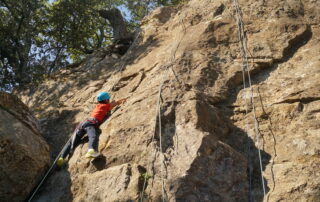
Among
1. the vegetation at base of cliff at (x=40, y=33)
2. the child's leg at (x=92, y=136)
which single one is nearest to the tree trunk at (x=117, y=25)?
the vegetation at base of cliff at (x=40, y=33)

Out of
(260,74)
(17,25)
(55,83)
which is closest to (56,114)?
(55,83)

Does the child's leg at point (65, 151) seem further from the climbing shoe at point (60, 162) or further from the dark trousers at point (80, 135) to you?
the climbing shoe at point (60, 162)

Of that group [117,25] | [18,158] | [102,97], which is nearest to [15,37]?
[117,25]

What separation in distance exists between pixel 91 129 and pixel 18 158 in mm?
1344

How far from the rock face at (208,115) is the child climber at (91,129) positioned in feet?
0.61

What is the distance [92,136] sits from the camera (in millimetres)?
5922

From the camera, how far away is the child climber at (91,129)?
18.9 ft

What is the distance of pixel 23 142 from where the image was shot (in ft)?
17.5

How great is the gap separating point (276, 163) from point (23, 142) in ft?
12.4

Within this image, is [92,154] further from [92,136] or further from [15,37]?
[15,37]

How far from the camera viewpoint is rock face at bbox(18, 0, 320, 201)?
15.6 ft

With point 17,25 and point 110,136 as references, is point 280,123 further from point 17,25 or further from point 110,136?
point 17,25

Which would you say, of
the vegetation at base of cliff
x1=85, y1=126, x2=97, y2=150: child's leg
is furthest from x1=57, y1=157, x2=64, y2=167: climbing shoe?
the vegetation at base of cliff

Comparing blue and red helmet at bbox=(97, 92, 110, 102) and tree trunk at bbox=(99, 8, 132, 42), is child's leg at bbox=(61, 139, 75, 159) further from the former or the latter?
tree trunk at bbox=(99, 8, 132, 42)
